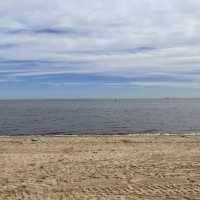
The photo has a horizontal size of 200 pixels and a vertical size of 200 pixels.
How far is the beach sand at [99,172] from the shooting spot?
11.8 m

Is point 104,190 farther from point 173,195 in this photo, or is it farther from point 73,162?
point 73,162

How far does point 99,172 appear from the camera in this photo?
47.3 ft

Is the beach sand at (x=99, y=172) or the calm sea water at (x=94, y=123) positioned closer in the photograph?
the beach sand at (x=99, y=172)

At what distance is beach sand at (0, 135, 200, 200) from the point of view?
11.8 meters

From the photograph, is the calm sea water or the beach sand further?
the calm sea water

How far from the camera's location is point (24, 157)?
18.0 metres

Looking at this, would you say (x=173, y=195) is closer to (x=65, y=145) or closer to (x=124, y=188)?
(x=124, y=188)

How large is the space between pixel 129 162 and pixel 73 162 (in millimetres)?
2191

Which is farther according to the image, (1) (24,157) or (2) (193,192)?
(1) (24,157)

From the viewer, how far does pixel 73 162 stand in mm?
16531

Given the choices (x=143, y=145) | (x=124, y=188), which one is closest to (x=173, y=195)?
(x=124, y=188)

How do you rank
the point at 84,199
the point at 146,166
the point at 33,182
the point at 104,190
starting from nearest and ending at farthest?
1. the point at 84,199
2. the point at 104,190
3. the point at 33,182
4. the point at 146,166

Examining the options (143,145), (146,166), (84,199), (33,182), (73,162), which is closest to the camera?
(84,199)

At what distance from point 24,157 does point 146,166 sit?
217 inches
